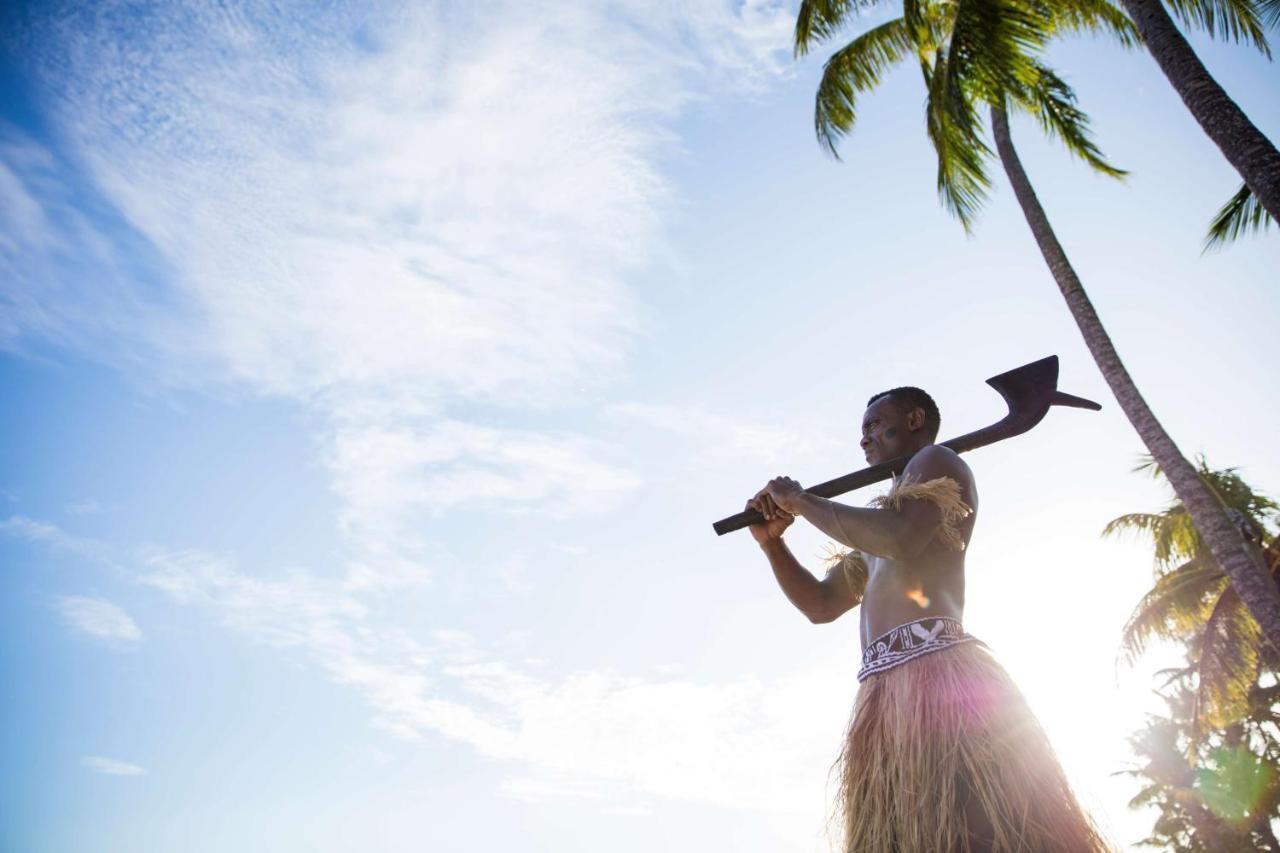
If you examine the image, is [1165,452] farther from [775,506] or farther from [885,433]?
[775,506]

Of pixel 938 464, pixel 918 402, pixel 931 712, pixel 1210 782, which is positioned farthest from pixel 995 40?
pixel 1210 782

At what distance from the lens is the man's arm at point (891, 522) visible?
2264 millimetres

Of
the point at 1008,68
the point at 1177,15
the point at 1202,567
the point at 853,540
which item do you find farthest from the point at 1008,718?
the point at 1202,567

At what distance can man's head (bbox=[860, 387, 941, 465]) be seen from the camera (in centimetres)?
289

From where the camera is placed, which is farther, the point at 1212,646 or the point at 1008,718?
the point at 1212,646

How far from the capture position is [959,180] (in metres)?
10.5

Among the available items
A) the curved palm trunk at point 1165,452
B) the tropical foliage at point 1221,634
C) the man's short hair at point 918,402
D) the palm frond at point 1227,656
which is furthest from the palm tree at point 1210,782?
the man's short hair at point 918,402

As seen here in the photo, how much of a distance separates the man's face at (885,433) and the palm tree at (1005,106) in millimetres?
6212

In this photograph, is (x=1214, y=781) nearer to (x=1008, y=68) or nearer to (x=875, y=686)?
(x=1008, y=68)

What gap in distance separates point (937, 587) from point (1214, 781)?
93.5ft

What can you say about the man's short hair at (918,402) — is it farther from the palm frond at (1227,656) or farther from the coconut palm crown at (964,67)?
the palm frond at (1227,656)

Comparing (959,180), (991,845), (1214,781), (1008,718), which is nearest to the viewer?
(991,845)

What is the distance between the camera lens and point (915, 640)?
233 cm

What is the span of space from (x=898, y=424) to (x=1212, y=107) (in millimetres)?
5365
